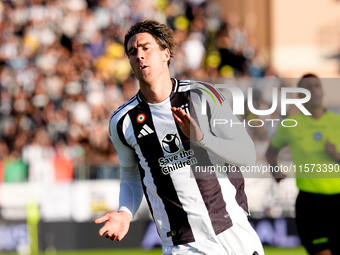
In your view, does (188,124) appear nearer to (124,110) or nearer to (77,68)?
(124,110)

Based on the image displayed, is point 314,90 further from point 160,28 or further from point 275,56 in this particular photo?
point 275,56

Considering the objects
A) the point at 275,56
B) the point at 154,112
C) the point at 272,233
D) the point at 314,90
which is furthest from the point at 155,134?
the point at 275,56

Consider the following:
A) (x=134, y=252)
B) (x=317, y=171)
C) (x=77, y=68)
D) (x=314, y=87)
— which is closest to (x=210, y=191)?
(x=317, y=171)

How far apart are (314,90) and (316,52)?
14175 millimetres

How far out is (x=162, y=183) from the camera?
4.76 m

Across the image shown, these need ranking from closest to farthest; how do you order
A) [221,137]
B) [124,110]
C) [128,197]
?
[221,137], [124,110], [128,197]

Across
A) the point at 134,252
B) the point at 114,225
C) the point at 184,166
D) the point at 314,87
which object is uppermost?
the point at 314,87

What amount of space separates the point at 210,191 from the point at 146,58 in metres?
1.01

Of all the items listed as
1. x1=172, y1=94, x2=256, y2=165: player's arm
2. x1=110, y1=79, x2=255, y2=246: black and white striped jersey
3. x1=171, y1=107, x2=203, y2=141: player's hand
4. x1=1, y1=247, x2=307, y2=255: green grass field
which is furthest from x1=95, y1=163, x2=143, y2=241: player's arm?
x1=1, y1=247, x2=307, y2=255: green grass field

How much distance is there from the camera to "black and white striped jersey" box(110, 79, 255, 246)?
184 inches

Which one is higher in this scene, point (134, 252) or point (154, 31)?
point (154, 31)

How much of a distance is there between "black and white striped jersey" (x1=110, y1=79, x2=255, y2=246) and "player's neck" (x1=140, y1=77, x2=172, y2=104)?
38 mm

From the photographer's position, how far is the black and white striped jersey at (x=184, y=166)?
184 inches

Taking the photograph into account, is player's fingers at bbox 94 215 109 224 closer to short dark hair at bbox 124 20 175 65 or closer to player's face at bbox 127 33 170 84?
player's face at bbox 127 33 170 84
